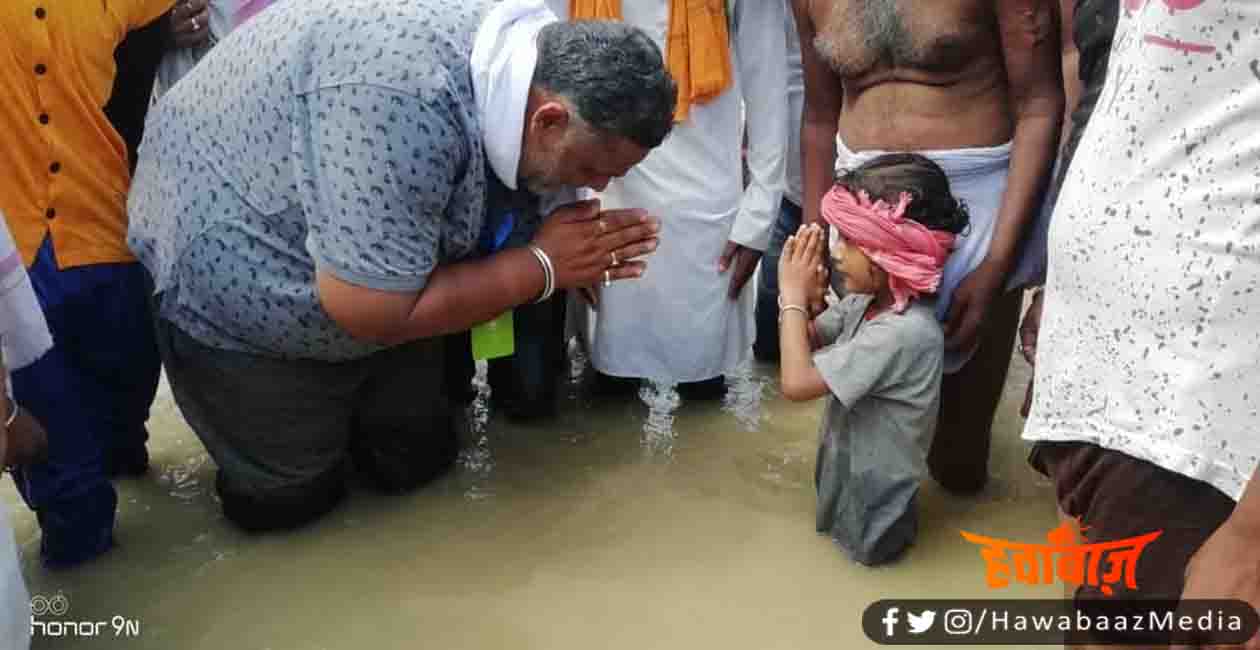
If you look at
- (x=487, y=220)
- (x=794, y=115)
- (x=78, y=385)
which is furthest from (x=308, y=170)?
(x=794, y=115)

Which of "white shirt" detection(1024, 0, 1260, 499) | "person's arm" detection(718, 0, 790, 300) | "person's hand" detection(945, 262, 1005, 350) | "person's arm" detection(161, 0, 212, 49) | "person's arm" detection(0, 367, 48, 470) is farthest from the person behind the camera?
"person's arm" detection(718, 0, 790, 300)

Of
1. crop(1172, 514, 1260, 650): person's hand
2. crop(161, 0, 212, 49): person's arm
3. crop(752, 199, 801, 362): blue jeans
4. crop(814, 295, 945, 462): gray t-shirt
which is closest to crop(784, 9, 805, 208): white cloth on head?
crop(752, 199, 801, 362): blue jeans

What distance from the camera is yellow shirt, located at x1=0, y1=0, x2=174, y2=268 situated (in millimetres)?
2154

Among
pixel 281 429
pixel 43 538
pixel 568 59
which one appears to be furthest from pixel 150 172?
pixel 568 59

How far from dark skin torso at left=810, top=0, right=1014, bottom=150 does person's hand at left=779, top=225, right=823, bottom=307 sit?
0.29 metres

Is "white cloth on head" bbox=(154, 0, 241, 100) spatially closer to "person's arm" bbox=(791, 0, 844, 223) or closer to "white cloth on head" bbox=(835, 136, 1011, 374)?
"person's arm" bbox=(791, 0, 844, 223)

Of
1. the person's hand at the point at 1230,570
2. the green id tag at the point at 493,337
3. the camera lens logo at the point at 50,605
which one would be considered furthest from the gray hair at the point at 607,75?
the camera lens logo at the point at 50,605

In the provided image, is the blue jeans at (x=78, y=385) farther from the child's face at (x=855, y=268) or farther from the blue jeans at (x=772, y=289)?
the blue jeans at (x=772, y=289)

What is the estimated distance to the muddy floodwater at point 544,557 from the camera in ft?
7.13

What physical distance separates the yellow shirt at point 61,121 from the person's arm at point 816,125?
151 centimetres

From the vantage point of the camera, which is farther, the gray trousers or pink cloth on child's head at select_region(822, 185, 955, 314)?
the gray trousers

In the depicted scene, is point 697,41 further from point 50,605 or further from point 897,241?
point 50,605

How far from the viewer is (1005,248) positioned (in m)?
2.36

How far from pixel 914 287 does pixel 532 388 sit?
1176 millimetres
